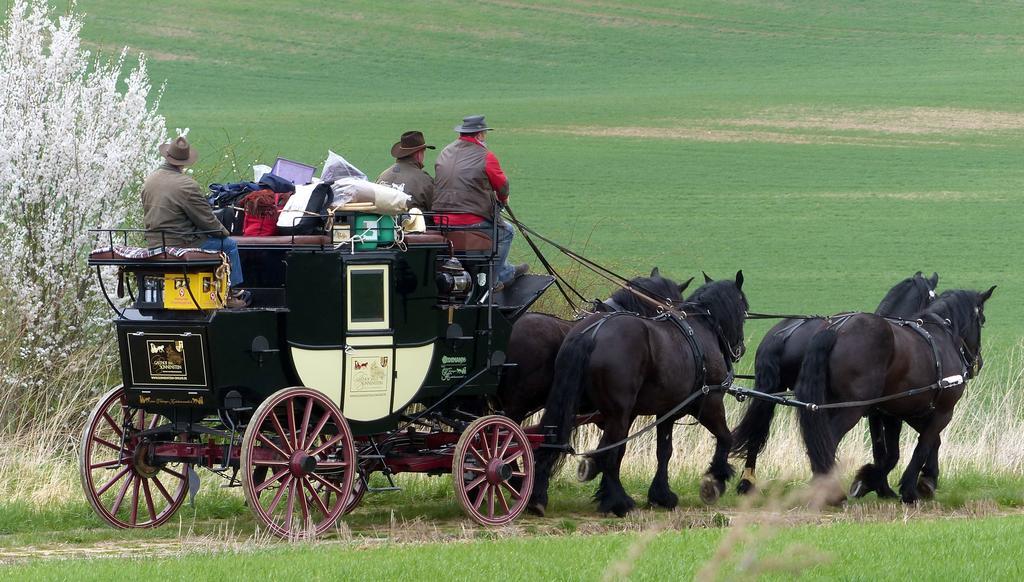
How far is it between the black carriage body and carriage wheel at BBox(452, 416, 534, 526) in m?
0.40

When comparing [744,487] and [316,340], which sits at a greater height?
[316,340]

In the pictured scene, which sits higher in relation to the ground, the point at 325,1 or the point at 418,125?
the point at 325,1

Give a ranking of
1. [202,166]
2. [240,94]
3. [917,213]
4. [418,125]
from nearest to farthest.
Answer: [202,166] → [917,213] → [418,125] → [240,94]

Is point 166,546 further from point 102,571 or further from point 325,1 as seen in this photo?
point 325,1

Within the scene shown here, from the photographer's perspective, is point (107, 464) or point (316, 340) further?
point (107, 464)

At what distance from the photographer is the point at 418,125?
40.5m

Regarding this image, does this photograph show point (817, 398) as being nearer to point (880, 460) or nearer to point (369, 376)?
point (880, 460)

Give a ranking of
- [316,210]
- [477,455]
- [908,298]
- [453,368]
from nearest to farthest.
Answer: [316,210] → [477,455] → [453,368] → [908,298]

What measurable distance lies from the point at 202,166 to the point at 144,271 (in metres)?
6.54

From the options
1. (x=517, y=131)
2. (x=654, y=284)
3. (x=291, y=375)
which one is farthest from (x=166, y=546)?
(x=517, y=131)

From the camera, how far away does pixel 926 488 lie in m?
11.6

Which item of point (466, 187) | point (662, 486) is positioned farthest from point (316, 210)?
point (662, 486)

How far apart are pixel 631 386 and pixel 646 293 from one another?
1208 mm

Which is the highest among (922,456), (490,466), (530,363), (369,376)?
(369,376)
